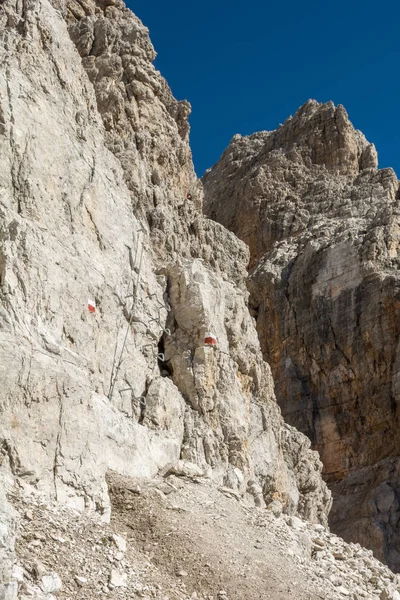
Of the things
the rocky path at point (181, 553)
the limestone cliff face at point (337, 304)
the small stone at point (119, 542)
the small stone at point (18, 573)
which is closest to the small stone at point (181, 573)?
the rocky path at point (181, 553)

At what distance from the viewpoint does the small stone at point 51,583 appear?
13352 millimetres

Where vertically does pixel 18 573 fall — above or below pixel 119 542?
below

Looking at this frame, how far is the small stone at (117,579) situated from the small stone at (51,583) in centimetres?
118

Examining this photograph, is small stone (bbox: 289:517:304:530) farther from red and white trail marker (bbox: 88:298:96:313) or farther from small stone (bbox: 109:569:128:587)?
small stone (bbox: 109:569:128:587)

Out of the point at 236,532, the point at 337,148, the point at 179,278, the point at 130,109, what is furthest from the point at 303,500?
the point at 337,148

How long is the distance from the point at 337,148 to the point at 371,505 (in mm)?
29377

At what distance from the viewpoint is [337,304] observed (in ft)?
174

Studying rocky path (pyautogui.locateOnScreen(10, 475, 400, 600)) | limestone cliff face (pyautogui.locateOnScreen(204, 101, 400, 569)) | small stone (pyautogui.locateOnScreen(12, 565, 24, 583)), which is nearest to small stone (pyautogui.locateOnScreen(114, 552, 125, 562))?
rocky path (pyautogui.locateOnScreen(10, 475, 400, 600))

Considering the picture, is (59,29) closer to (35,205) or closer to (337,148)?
(35,205)

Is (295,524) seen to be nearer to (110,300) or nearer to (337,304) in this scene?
(110,300)

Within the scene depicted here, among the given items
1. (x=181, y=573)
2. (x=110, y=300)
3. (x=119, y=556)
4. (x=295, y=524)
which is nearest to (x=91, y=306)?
(x=110, y=300)

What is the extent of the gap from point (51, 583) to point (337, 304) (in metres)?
40.9

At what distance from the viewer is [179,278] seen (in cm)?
2575

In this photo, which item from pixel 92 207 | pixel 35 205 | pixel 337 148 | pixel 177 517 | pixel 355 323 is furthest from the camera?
pixel 337 148
